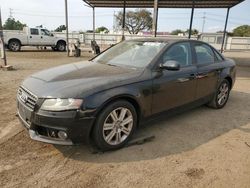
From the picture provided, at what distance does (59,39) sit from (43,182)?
1981 cm

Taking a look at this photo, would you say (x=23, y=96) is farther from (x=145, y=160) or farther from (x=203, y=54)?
(x=203, y=54)

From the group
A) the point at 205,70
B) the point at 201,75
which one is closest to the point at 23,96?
the point at 201,75

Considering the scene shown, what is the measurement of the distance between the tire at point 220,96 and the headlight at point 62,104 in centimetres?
340

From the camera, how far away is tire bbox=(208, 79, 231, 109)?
5.42 meters

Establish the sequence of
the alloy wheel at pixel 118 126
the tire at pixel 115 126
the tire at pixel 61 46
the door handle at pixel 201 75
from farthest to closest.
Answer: the tire at pixel 61 46, the door handle at pixel 201 75, the alloy wheel at pixel 118 126, the tire at pixel 115 126

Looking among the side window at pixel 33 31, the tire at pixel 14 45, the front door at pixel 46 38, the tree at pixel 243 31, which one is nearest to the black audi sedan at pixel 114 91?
the tire at pixel 14 45

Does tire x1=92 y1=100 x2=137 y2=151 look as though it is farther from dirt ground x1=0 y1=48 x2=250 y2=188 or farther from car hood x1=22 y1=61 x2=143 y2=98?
car hood x1=22 y1=61 x2=143 y2=98

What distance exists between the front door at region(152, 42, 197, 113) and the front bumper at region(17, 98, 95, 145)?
4.07 feet

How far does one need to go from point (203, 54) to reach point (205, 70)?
394mm

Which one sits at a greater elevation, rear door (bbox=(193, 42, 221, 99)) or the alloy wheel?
rear door (bbox=(193, 42, 221, 99))

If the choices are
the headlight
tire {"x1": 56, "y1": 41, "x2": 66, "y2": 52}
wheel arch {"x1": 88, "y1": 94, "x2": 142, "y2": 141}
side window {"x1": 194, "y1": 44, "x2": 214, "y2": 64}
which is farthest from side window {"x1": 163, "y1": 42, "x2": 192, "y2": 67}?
tire {"x1": 56, "y1": 41, "x2": 66, "y2": 52}

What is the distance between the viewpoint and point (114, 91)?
129 inches

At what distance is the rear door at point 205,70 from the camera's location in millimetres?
4730

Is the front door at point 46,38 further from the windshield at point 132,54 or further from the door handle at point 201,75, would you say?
the door handle at point 201,75
